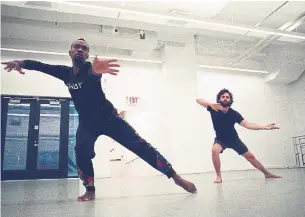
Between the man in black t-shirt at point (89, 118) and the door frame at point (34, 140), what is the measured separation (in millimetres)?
5438

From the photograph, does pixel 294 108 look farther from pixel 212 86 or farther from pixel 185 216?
pixel 185 216

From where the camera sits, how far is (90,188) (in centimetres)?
186

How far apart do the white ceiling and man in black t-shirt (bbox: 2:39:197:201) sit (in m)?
2.95

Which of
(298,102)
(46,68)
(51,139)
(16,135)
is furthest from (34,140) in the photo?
(298,102)

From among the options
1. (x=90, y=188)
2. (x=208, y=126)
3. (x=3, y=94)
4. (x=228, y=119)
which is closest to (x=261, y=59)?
(x=208, y=126)

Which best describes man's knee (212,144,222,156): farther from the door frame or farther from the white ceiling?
the door frame

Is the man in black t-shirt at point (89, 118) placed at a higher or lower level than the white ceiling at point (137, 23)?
lower

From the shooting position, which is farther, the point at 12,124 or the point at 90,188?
the point at 12,124

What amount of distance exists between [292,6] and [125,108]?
16.0 ft

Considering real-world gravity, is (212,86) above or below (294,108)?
above

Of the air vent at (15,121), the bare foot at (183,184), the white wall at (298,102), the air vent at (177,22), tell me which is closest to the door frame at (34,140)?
the air vent at (15,121)

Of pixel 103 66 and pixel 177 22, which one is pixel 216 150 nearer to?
pixel 103 66

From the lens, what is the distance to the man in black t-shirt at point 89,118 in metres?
1.79

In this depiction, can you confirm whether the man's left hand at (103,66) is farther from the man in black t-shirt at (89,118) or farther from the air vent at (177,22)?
the air vent at (177,22)
